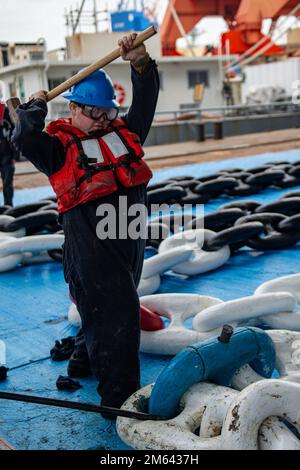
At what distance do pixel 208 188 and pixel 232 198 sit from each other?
55cm

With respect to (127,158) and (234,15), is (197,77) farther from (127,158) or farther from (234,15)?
(127,158)

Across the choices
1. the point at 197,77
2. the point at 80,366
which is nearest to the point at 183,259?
the point at 80,366

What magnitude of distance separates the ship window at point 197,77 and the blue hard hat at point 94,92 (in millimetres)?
21016

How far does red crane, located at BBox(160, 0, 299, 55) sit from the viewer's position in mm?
25500

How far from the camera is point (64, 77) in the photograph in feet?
66.4

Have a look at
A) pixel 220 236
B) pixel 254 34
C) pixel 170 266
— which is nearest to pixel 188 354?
pixel 170 266

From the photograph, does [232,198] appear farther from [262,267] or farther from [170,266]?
[170,266]

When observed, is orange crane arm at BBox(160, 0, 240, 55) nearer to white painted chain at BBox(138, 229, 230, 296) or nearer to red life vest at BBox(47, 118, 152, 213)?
white painted chain at BBox(138, 229, 230, 296)

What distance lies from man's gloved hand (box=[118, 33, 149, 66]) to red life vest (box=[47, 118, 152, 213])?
28 cm

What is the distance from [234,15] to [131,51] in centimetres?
2675

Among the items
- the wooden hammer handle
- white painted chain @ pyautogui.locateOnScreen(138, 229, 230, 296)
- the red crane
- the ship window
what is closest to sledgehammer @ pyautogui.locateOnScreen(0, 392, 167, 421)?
the wooden hammer handle

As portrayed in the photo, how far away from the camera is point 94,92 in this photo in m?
2.43

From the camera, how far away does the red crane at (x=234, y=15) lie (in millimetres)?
25500

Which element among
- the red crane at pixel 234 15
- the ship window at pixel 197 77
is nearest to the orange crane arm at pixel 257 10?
the red crane at pixel 234 15
